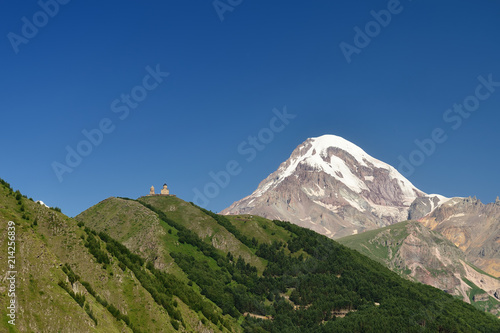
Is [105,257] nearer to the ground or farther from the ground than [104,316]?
farther from the ground

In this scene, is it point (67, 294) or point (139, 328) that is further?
point (139, 328)

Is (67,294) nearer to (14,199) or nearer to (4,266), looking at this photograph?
(4,266)

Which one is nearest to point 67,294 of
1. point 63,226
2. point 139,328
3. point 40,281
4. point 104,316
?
point 40,281

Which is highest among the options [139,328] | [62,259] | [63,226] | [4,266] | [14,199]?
[14,199]

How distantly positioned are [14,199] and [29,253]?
42.2 m

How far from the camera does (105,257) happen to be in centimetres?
13212

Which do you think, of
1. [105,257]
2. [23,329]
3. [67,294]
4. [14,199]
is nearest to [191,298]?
[105,257]

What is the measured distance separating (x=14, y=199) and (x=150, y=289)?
43.9 metres

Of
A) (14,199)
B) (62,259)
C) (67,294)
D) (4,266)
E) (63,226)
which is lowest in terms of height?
(67,294)

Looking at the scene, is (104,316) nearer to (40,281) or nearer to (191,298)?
(40,281)

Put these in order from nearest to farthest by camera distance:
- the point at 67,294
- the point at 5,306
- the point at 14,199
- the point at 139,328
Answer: the point at 5,306, the point at 67,294, the point at 139,328, the point at 14,199

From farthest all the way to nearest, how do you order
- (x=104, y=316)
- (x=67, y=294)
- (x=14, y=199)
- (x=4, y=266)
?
(x=14, y=199), (x=104, y=316), (x=67, y=294), (x=4, y=266)

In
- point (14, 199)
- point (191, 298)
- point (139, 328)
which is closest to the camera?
point (139, 328)

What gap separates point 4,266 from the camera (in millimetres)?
87125
